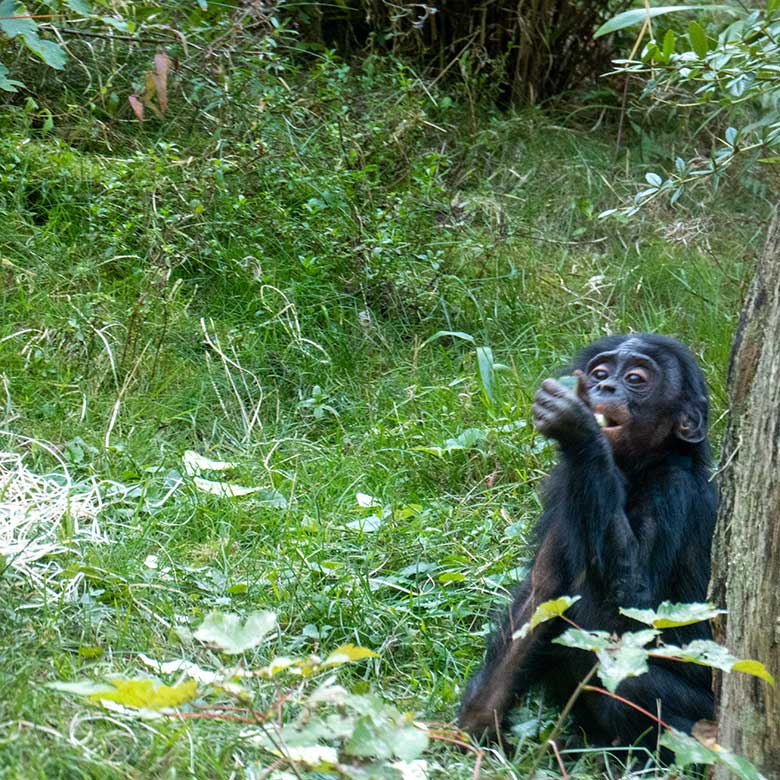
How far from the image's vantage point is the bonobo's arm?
338 centimetres

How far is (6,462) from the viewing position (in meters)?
4.48

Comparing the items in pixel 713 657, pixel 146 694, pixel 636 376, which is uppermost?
pixel 146 694

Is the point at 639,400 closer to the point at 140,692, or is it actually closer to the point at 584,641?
the point at 584,641

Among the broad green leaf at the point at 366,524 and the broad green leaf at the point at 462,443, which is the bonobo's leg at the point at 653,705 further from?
the broad green leaf at the point at 462,443

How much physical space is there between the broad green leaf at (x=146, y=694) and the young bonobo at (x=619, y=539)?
1.47 metres

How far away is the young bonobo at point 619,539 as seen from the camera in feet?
11.2

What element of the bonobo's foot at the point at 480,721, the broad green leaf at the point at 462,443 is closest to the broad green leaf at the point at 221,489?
the broad green leaf at the point at 462,443

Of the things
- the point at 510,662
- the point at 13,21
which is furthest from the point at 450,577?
the point at 13,21

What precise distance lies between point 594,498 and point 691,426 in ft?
1.75

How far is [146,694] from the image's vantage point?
217 cm

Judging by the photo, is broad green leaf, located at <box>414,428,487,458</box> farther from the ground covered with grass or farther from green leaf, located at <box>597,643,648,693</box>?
green leaf, located at <box>597,643,648,693</box>

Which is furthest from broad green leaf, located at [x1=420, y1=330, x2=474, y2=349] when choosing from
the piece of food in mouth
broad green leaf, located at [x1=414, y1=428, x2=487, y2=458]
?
the piece of food in mouth

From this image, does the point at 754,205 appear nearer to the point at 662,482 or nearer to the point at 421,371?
the point at 421,371

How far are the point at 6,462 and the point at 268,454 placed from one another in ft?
3.22
